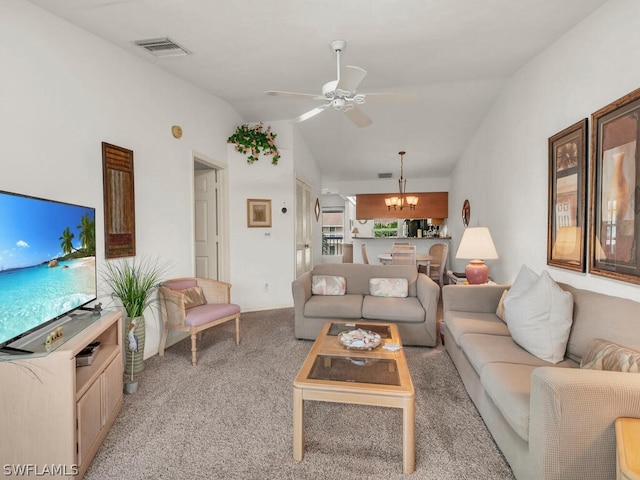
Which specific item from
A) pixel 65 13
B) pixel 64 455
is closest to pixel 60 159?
pixel 65 13

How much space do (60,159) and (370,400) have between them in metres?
2.62

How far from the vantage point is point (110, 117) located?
107 inches

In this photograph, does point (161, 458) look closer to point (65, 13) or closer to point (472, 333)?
point (472, 333)

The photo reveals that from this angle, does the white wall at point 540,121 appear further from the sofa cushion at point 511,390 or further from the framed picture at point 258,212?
the framed picture at point 258,212

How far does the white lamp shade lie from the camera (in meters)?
3.38

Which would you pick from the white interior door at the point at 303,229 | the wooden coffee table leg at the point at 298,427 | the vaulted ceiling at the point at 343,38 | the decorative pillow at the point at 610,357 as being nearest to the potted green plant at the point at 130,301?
the wooden coffee table leg at the point at 298,427

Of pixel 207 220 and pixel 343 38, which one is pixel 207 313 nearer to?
pixel 207 220

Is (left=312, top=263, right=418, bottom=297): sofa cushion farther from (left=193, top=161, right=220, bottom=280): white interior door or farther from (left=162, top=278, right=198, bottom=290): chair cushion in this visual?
(left=193, top=161, right=220, bottom=280): white interior door

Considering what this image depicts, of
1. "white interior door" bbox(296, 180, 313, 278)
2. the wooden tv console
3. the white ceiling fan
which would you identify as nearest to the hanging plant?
"white interior door" bbox(296, 180, 313, 278)

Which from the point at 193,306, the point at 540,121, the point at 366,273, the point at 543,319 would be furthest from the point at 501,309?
the point at 193,306

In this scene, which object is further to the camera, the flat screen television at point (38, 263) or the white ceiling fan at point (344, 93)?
the white ceiling fan at point (344, 93)

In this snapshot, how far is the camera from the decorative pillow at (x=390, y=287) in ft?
12.0

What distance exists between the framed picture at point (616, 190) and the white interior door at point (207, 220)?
408 cm

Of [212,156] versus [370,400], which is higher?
[212,156]
